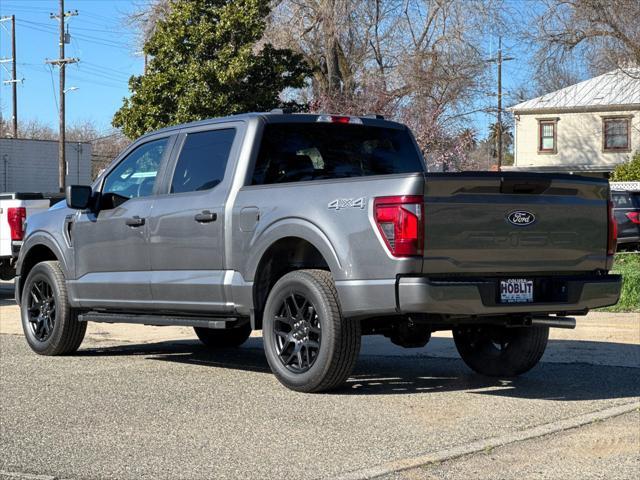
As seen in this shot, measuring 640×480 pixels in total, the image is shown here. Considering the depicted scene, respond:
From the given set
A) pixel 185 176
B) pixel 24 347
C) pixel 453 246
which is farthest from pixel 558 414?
pixel 24 347

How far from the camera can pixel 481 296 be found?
748 cm

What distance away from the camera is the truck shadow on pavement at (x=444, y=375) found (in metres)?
8.32

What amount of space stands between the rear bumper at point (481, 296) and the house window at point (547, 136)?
48.7 meters

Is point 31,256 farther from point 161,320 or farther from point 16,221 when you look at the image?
point 16,221

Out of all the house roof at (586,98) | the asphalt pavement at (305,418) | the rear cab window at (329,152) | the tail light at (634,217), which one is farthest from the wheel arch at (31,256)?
the house roof at (586,98)

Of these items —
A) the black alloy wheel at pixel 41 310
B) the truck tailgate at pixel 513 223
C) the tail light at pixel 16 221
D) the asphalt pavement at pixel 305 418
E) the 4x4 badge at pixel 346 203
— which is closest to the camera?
the asphalt pavement at pixel 305 418

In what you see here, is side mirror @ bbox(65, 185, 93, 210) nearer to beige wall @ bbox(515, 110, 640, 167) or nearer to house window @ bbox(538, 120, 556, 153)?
beige wall @ bbox(515, 110, 640, 167)

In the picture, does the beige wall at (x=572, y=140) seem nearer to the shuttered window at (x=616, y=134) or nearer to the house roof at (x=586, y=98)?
the shuttered window at (x=616, y=134)

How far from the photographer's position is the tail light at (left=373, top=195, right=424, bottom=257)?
24.1 ft

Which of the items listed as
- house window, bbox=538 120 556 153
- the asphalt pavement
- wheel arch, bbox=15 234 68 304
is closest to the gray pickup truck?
wheel arch, bbox=15 234 68 304

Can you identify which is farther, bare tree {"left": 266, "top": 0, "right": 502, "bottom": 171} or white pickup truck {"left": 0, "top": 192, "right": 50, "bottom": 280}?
bare tree {"left": 266, "top": 0, "right": 502, "bottom": 171}

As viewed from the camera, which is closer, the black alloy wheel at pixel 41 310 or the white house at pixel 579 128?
the black alloy wheel at pixel 41 310

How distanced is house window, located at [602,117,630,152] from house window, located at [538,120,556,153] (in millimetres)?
2655

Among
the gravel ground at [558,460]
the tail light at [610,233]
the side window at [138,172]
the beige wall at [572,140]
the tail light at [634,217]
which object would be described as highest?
the beige wall at [572,140]
